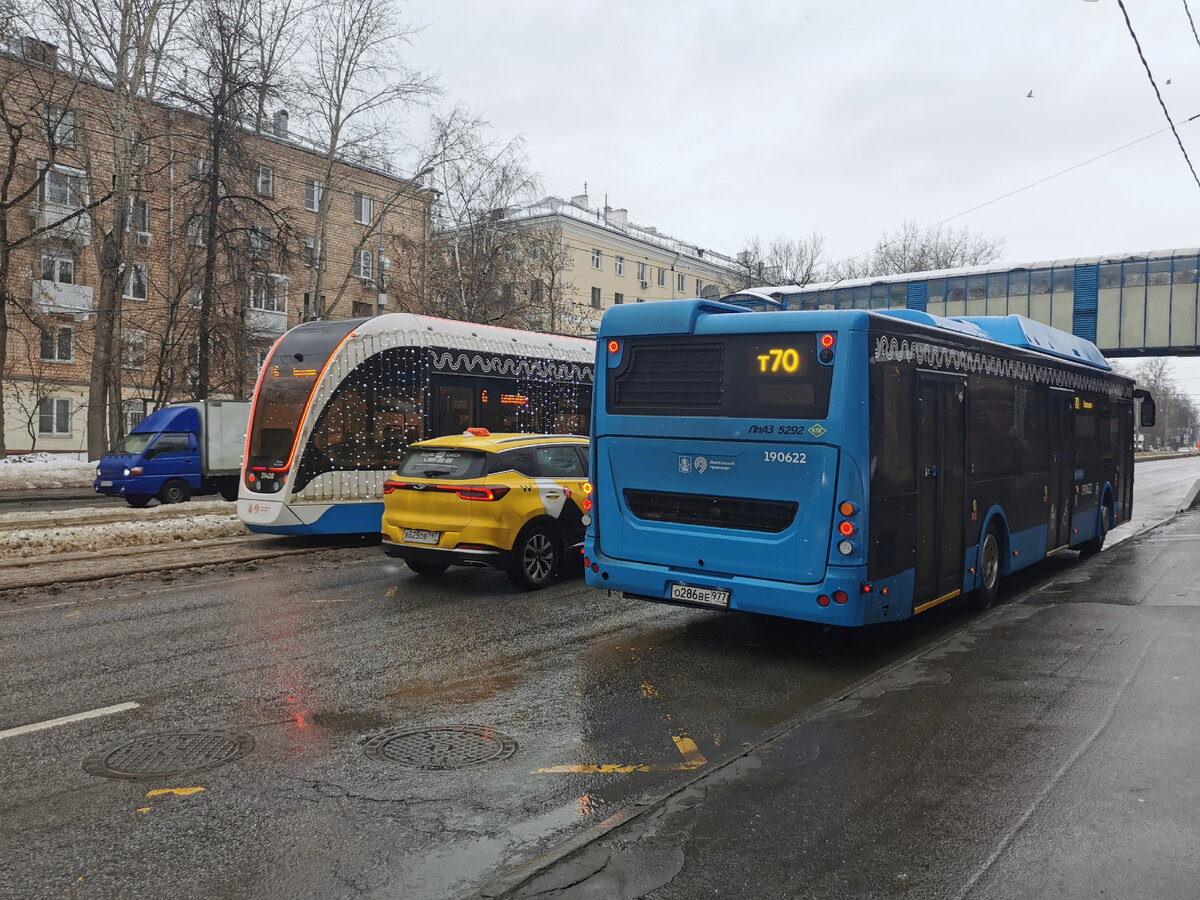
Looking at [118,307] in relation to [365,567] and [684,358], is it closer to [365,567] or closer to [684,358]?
[365,567]

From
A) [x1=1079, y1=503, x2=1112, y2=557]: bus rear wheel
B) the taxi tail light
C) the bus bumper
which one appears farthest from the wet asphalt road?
[x1=1079, y1=503, x2=1112, y2=557]: bus rear wheel

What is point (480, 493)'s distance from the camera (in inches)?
397

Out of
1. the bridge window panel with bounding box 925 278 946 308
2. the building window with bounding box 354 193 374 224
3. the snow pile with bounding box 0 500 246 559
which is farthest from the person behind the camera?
the building window with bounding box 354 193 374 224

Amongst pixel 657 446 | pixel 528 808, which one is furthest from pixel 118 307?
pixel 528 808

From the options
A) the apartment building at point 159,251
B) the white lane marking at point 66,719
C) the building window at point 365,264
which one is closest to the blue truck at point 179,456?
the apartment building at point 159,251

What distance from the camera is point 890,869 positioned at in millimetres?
3842

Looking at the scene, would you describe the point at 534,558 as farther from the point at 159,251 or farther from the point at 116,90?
the point at 159,251

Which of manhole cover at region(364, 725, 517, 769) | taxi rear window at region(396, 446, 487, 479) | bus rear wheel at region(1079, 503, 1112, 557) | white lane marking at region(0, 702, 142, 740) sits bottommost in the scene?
white lane marking at region(0, 702, 142, 740)

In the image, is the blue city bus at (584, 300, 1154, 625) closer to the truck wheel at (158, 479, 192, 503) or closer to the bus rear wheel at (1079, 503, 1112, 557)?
the bus rear wheel at (1079, 503, 1112, 557)

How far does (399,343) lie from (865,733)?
35.1 ft

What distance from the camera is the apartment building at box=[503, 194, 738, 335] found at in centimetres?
5841

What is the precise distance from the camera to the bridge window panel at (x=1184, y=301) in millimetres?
36469

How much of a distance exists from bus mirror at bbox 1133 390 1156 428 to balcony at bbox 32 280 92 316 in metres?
35.6

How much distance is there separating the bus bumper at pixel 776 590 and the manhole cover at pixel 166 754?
11.4 ft
